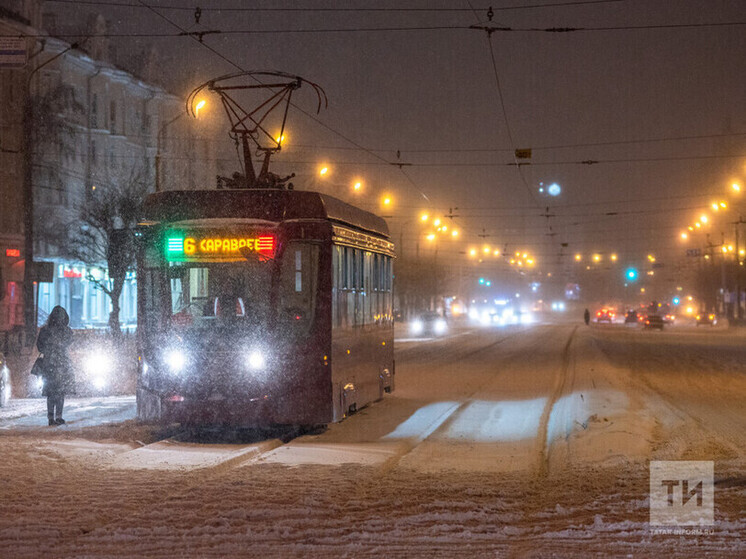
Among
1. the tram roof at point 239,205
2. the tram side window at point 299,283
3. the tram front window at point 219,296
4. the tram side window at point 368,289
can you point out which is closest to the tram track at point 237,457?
the tram front window at point 219,296

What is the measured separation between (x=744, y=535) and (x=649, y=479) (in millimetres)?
2772

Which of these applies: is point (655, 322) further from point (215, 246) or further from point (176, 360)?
point (176, 360)

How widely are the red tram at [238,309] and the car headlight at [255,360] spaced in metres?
0.01

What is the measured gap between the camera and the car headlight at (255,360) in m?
13.5

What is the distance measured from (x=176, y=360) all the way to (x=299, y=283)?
1.96 meters

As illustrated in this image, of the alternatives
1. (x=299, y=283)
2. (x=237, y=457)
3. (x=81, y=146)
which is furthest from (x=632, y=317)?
(x=237, y=457)

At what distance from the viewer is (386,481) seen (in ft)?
34.2

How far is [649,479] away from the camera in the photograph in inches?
415

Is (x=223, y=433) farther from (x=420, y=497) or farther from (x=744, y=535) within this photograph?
(x=744, y=535)

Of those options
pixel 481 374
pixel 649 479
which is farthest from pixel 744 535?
pixel 481 374

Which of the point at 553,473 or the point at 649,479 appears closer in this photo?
the point at 649,479

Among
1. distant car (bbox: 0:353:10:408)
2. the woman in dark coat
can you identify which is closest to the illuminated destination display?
the woman in dark coat

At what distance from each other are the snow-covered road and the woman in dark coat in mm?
513

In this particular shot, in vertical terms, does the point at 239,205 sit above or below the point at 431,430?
above
